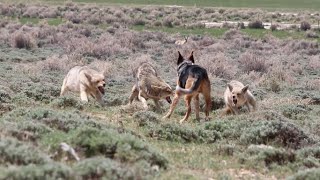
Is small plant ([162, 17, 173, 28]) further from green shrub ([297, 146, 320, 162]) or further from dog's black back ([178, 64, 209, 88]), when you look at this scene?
green shrub ([297, 146, 320, 162])

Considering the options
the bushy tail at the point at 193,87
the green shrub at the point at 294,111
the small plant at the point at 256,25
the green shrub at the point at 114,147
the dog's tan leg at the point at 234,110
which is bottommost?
the small plant at the point at 256,25

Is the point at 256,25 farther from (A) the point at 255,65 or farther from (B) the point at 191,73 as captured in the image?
(B) the point at 191,73

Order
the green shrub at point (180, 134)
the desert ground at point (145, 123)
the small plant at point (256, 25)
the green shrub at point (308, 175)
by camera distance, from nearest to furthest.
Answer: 1. the desert ground at point (145, 123)
2. the green shrub at point (308, 175)
3. the green shrub at point (180, 134)
4. the small plant at point (256, 25)

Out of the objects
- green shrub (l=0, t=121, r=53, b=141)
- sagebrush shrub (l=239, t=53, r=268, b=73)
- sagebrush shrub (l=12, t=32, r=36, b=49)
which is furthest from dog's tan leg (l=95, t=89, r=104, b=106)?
sagebrush shrub (l=12, t=32, r=36, b=49)

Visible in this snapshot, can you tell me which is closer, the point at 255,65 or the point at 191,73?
the point at 191,73

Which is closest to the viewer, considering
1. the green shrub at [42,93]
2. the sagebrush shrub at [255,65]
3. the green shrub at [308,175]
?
the green shrub at [308,175]

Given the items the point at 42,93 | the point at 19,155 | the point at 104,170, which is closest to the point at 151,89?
the point at 42,93

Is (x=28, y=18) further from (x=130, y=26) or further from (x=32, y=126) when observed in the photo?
(x=32, y=126)

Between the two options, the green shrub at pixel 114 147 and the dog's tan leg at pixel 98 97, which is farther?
the dog's tan leg at pixel 98 97

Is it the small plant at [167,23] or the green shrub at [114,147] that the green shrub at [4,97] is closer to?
the green shrub at [114,147]

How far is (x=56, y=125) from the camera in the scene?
31.3 ft

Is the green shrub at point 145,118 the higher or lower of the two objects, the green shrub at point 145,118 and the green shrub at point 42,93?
the higher

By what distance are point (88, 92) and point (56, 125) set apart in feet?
16.8

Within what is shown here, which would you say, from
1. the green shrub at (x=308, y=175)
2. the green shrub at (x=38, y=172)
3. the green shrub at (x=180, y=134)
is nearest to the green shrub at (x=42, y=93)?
the green shrub at (x=180, y=134)
